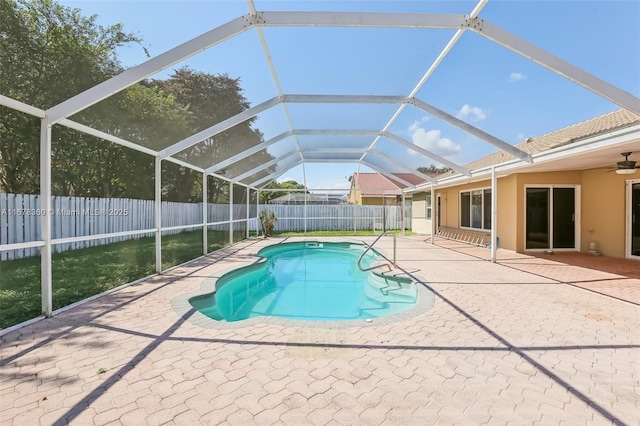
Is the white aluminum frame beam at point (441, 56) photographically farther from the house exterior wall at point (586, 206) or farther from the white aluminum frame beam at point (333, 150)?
the house exterior wall at point (586, 206)

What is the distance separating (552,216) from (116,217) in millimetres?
Answer: 14877

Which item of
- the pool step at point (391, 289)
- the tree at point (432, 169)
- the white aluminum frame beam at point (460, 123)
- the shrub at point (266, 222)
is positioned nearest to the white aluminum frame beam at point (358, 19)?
the white aluminum frame beam at point (460, 123)

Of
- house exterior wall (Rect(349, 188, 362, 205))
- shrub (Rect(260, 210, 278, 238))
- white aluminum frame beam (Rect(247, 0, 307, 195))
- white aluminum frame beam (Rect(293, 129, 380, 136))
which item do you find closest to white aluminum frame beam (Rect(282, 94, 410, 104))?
white aluminum frame beam (Rect(247, 0, 307, 195))

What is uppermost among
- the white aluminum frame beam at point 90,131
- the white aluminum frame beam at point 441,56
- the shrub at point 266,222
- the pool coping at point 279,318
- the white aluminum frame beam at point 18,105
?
the white aluminum frame beam at point 441,56

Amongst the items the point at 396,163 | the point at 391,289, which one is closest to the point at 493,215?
the point at 391,289

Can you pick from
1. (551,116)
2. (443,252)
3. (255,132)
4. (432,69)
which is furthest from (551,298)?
(255,132)

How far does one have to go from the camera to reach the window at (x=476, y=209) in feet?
39.1

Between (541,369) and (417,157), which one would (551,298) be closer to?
(541,369)

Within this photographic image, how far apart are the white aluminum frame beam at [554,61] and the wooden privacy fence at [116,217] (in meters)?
6.38

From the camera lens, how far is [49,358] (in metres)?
2.92

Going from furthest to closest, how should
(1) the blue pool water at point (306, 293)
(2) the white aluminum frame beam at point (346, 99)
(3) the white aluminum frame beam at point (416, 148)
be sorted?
(3) the white aluminum frame beam at point (416, 148) → (2) the white aluminum frame beam at point (346, 99) → (1) the blue pool water at point (306, 293)

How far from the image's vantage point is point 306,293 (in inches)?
278

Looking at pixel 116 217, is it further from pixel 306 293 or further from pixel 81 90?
pixel 306 293

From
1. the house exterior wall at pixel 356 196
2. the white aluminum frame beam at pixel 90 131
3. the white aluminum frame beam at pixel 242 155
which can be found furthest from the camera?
the house exterior wall at pixel 356 196
